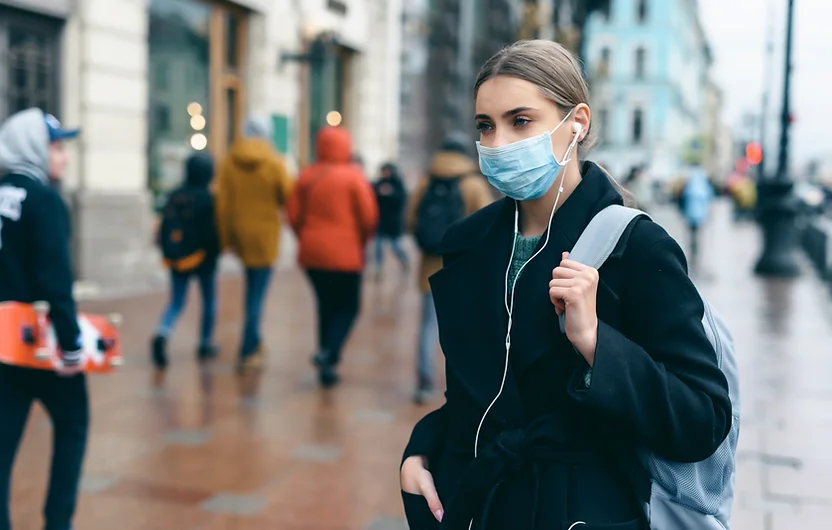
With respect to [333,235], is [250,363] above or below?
below

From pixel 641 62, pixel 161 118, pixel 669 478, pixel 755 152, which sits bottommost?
pixel 669 478

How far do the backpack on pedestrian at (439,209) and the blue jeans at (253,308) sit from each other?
5.70 feet

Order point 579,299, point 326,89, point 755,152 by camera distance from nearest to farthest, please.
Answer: point 579,299, point 326,89, point 755,152

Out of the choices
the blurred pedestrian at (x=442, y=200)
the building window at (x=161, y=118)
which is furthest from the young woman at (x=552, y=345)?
the building window at (x=161, y=118)

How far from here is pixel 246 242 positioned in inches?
304

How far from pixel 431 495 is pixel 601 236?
0.69 meters

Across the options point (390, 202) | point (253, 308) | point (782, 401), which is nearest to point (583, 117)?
point (782, 401)

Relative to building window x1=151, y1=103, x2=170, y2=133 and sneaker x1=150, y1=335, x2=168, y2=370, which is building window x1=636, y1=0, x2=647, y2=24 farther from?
sneaker x1=150, y1=335, x2=168, y2=370

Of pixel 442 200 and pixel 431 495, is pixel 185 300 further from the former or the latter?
pixel 431 495

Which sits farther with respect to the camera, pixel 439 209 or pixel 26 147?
pixel 439 209

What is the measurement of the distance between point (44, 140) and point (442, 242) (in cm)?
219

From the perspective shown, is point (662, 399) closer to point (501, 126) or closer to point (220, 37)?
point (501, 126)

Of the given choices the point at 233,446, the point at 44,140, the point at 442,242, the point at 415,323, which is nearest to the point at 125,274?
the point at 415,323

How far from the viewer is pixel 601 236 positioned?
1.80 m
